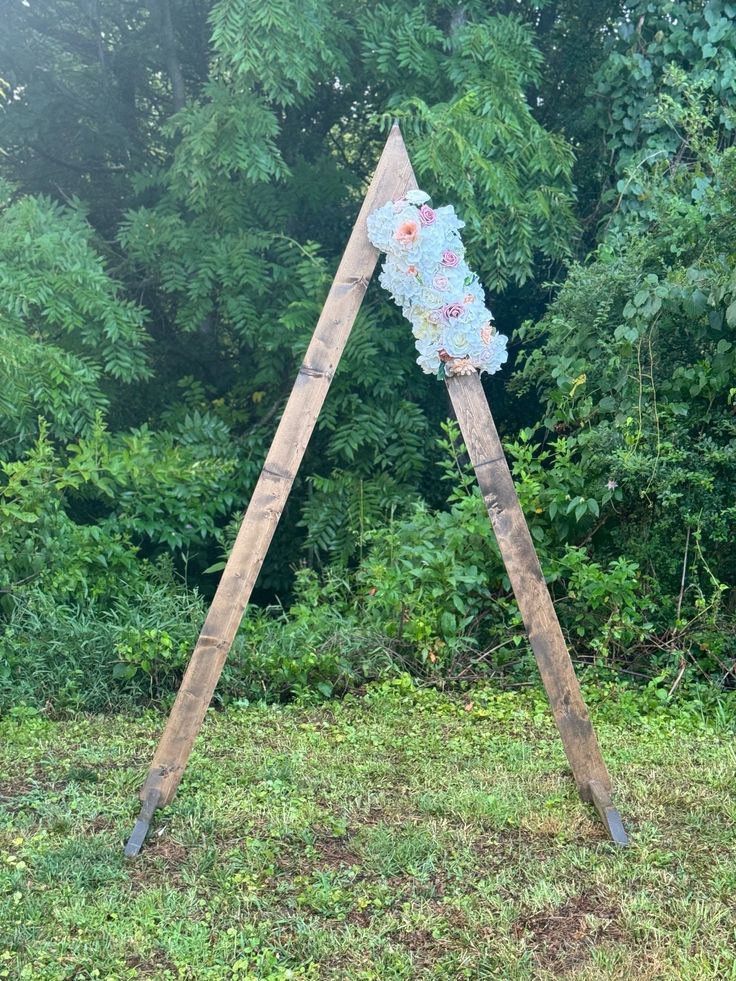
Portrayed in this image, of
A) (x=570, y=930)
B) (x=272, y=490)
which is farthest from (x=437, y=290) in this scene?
(x=570, y=930)

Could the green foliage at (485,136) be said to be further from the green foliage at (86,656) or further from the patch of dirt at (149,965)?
the patch of dirt at (149,965)

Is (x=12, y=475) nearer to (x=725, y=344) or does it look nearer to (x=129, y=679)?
(x=129, y=679)

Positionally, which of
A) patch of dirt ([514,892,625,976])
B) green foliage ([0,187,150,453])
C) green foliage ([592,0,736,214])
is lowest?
patch of dirt ([514,892,625,976])

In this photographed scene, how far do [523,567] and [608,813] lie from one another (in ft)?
3.10

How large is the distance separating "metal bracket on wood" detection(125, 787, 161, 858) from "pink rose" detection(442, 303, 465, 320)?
2.08 metres

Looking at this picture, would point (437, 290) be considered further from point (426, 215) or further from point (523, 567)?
point (523, 567)

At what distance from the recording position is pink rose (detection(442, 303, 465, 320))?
3590 millimetres

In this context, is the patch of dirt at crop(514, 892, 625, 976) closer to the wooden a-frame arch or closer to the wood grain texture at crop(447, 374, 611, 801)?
the wooden a-frame arch

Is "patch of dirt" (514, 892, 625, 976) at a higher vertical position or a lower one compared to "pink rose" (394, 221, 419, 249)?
lower

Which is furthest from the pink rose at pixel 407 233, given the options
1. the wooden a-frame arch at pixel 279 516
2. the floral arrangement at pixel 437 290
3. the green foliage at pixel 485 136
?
the green foliage at pixel 485 136

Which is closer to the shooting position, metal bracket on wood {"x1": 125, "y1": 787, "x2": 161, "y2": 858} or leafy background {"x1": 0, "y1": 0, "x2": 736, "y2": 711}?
metal bracket on wood {"x1": 125, "y1": 787, "x2": 161, "y2": 858}

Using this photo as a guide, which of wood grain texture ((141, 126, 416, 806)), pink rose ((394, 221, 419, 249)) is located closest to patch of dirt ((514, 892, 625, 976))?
wood grain texture ((141, 126, 416, 806))

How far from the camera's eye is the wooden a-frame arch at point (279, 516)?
3.45 metres

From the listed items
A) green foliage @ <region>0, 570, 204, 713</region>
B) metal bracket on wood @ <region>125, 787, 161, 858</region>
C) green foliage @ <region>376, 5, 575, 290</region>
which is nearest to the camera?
metal bracket on wood @ <region>125, 787, 161, 858</region>
